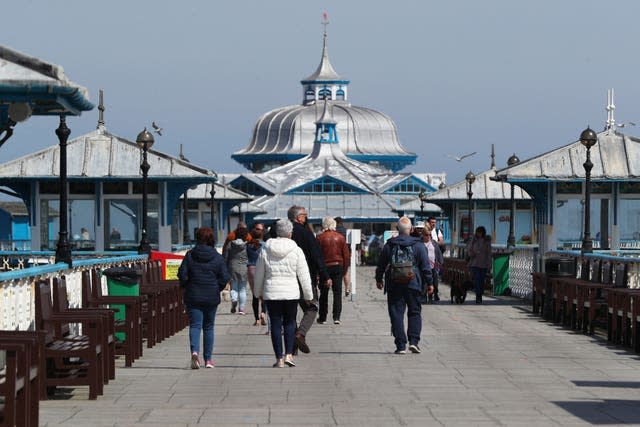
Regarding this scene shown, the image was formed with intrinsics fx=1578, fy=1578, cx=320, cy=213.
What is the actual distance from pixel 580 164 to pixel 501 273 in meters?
3.45

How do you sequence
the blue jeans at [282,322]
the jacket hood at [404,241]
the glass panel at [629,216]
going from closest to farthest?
the blue jeans at [282,322]
the jacket hood at [404,241]
the glass panel at [629,216]

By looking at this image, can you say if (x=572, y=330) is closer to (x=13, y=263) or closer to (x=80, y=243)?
Answer: (x=13, y=263)

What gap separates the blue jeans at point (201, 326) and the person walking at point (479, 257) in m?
15.4

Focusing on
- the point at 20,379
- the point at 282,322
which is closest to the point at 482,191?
the point at 282,322

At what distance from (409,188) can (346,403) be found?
93872mm

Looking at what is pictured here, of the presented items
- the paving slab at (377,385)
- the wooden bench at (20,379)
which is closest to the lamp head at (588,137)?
the paving slab at (377,385)

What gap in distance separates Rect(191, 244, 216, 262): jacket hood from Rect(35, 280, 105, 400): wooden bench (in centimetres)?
260

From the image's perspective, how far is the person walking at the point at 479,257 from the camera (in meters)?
31.9

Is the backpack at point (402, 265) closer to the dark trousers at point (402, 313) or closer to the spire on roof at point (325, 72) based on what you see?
the dark trousers at point (402, 313)

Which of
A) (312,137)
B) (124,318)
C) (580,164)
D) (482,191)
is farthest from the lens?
(312,137)

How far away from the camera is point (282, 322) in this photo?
17.3m

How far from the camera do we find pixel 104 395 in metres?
14.0

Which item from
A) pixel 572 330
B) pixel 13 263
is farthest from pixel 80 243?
pixel 572 330

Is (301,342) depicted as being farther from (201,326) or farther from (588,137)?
(588,137)
